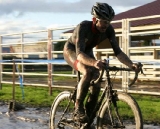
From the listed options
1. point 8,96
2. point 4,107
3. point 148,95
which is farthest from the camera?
point 8,96

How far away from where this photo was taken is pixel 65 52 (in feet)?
19.0

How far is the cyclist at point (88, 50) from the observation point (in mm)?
5148

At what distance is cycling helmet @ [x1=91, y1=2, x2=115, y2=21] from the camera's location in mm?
5098

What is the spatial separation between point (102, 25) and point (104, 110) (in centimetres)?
110

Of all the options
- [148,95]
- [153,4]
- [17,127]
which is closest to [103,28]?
[17,127]

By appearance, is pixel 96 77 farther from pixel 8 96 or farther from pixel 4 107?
pixel 8 96

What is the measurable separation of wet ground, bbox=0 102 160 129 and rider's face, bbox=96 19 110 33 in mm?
2479

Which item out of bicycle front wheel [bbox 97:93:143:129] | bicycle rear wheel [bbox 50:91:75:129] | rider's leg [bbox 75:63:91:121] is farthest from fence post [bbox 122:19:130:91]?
bicycle front wheel [bbox 97:93:143:129]

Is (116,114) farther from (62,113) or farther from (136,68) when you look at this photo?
(62,113)

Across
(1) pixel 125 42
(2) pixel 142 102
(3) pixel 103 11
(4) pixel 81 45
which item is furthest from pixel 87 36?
(1) pixel 125 42

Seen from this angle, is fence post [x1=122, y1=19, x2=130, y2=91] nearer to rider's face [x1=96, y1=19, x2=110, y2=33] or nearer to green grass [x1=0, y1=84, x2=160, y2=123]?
green grass [x1=0, y1=84, x2=160, y2=123]

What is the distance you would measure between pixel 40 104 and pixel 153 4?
1054 cm

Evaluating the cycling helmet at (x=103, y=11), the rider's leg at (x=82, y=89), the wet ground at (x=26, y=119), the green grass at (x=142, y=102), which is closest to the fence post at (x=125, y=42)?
the green grass at (x=142, y=102)

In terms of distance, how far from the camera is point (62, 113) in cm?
613
